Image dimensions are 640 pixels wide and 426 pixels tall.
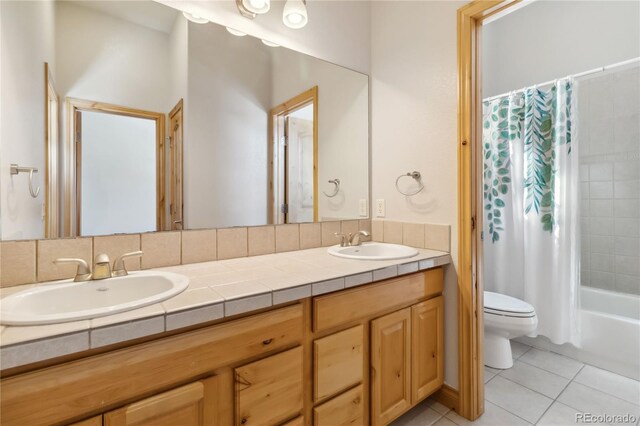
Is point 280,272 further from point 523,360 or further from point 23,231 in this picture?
point 523,360

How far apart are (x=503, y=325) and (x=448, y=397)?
0.64 m

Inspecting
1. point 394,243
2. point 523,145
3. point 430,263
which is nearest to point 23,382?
point 430,263

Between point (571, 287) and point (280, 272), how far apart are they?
6.70ft

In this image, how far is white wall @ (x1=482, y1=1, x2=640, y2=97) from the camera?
2.26m

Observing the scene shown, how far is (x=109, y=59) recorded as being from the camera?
115 cm

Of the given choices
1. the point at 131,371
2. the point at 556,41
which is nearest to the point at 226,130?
the point at 131,371

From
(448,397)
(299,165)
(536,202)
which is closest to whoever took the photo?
(448,397)

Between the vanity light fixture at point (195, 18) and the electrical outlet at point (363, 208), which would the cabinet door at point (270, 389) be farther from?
the vanity light fixture at point (195, 18)

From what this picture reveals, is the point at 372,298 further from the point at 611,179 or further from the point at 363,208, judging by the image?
the point at 611,179

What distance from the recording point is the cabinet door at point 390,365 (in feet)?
3.99

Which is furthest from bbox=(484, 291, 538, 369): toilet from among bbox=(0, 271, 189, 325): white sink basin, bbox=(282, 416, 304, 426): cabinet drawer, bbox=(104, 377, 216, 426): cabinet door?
bbox=(0, 271, 189, 325): white sink basin

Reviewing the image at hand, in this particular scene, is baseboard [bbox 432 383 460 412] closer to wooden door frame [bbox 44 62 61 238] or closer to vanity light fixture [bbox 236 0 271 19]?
wooden door frame [bbox 44 62 61 238]

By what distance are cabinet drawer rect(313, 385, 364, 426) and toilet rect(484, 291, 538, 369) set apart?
1.17 meters

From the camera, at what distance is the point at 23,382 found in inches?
23.5
